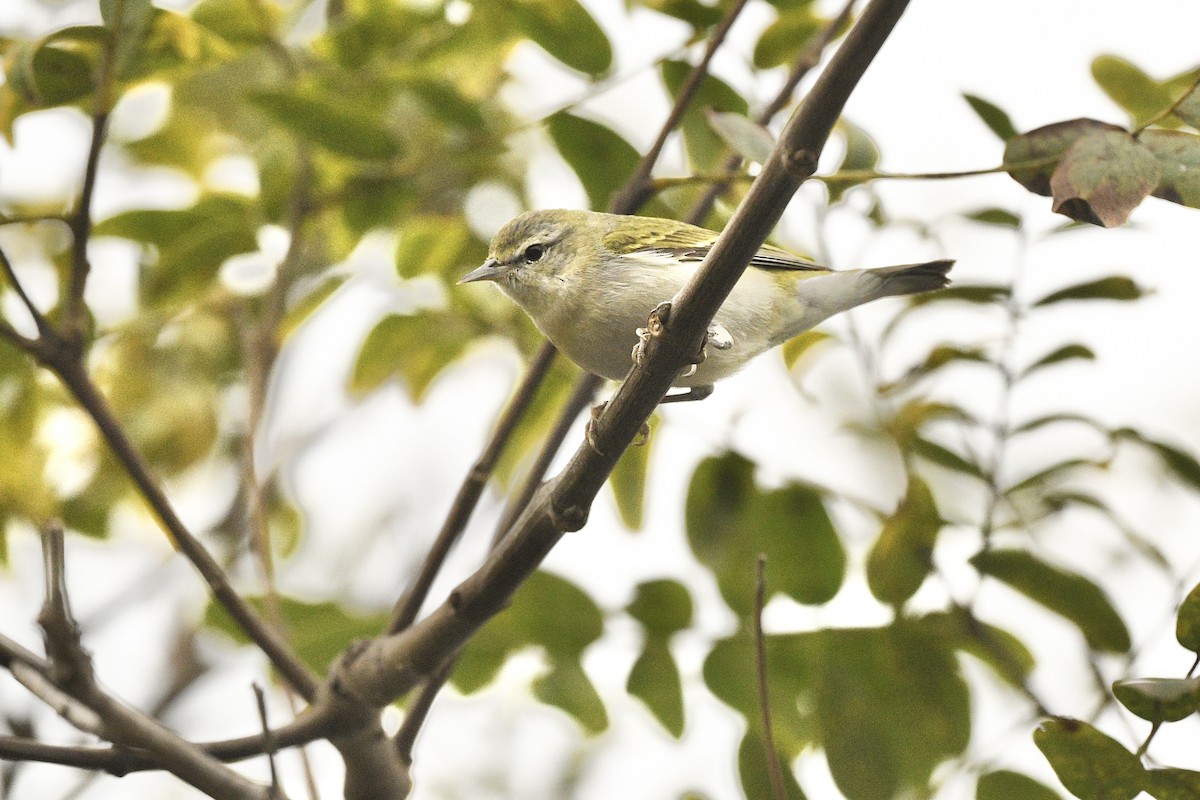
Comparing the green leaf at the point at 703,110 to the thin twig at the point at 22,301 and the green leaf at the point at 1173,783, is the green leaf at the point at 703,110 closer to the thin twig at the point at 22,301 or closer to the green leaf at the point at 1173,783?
the thin twig at the point at 22,301

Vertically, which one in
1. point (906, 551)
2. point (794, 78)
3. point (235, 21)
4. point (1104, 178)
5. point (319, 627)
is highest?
point (1104, 178)

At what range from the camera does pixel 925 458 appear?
94.3 inches

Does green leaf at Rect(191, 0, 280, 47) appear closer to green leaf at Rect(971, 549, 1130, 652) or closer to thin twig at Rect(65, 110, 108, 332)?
thin twig at Rect(65, 110, 108, 332)

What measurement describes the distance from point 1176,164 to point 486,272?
1.62 meters

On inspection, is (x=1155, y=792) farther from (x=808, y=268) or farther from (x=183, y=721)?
(x=183, y=721)

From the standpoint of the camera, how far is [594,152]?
8.57 feet

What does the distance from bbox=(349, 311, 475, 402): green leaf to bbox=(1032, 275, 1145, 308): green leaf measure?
1461 mm

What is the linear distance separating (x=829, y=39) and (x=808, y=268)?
555 mm

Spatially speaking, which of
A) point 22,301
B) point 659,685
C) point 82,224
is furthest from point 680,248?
point 22,301

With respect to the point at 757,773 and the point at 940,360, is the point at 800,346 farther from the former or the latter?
the point at 757,773

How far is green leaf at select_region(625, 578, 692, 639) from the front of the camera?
238 cm

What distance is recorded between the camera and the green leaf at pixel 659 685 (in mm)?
2342

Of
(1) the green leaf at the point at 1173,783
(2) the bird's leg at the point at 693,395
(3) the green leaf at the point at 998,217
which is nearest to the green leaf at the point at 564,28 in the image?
(2) the bird's leg at the point at 693,395

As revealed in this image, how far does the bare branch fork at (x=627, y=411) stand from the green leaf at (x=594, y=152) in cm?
109
